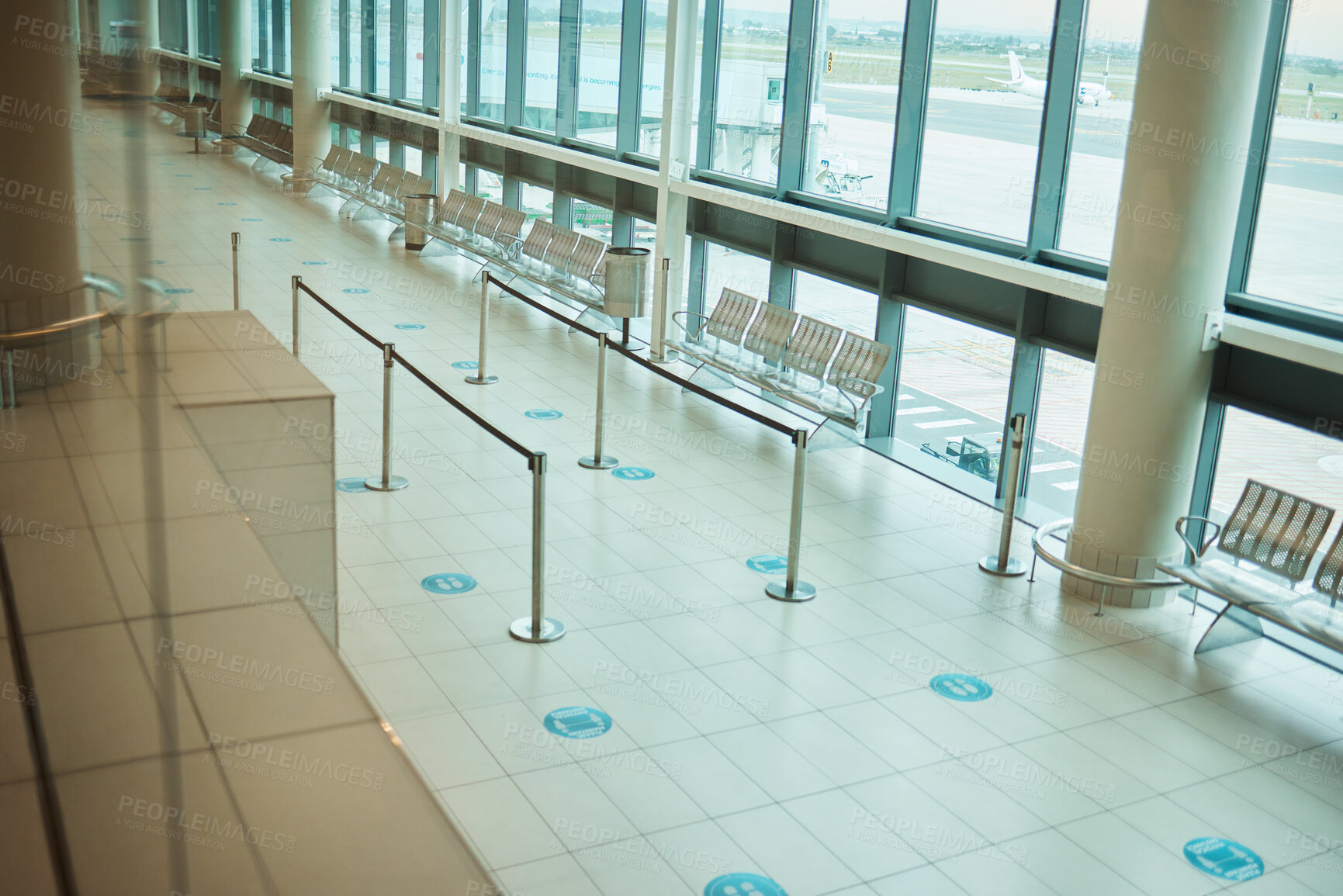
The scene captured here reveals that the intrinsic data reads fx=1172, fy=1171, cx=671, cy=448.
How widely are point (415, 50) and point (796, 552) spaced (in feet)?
49.8

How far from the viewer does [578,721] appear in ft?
18.2

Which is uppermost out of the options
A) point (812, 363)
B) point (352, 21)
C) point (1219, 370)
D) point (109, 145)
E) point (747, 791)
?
point (352, 21)

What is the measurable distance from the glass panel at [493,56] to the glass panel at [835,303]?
7157 millimetres

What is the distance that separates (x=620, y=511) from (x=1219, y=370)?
13.0ft

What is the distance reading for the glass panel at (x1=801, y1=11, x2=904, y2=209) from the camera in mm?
9875

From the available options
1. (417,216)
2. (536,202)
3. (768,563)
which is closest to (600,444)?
(768,563)

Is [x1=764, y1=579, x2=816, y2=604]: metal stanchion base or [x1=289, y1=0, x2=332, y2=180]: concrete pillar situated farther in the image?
[x1=289, y1=0, x2=332, y2=180]: concrete pillar

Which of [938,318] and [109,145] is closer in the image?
[109,145]

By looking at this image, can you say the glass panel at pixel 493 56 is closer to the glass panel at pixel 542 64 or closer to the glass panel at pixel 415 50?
the glass panel at pixel 542 64

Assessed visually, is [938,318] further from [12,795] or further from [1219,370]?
[12,795]

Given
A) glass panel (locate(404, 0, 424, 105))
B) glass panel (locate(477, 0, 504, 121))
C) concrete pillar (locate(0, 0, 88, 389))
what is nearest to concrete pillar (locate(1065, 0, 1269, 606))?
concrete pillar (locate(0, 0, 88, 389))

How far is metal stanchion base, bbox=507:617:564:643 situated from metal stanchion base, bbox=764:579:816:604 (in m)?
1.36

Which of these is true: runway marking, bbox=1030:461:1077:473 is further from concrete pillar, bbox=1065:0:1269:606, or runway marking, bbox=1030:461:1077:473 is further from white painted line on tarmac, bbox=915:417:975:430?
concrete pillar, bbox=1065:0:1269:606

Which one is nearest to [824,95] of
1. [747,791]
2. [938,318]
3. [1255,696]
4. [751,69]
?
[751,69]
